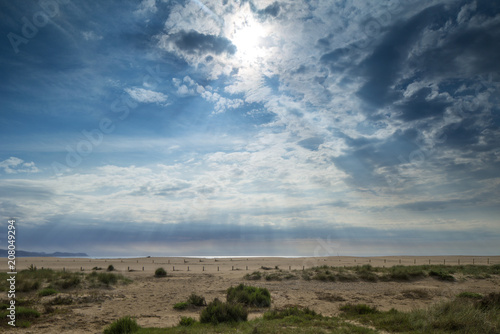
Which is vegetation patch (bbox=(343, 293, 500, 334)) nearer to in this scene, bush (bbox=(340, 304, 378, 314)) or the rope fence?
bush (bbox=(340, 304, 378, 314))

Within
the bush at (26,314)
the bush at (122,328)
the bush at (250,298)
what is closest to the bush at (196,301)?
the bush at (250,298)

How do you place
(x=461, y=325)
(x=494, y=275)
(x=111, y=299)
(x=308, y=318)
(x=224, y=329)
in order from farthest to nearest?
(x=494, y=275), (x=111, y=299), (x=308, y=318), (x=224, y=329), (x=461, y=325)

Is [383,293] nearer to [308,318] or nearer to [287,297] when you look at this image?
[287,297]

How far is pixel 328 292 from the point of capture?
83.8 feet

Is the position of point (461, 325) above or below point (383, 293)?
above

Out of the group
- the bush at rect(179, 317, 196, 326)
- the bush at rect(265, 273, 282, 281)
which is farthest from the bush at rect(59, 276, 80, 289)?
the bush at rect(265, 273, 282, 281)

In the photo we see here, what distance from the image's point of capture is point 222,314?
48.9 feet

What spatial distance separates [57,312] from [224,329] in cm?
1050

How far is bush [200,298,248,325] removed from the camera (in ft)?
48.5

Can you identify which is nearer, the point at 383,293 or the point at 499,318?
the point at 499,318

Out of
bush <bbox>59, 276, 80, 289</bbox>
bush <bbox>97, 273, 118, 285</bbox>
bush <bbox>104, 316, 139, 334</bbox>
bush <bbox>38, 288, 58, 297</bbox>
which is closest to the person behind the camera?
bush <bbox>104, 316, 139, 334</bbox>

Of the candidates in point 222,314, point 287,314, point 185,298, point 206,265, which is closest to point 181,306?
point 185,298

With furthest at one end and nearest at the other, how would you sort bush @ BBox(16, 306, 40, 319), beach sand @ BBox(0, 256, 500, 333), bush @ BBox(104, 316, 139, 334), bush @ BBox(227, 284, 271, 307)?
bush @ BBox(227, 284, 271, 307) → beach sand @ BBox(0, 256, 500, 333) → bush @ BBox(16, 306, 40, 319) → bush @ BBox(104, 316, 139, 334)

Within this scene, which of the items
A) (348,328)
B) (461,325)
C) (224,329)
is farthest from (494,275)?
(224,329)
